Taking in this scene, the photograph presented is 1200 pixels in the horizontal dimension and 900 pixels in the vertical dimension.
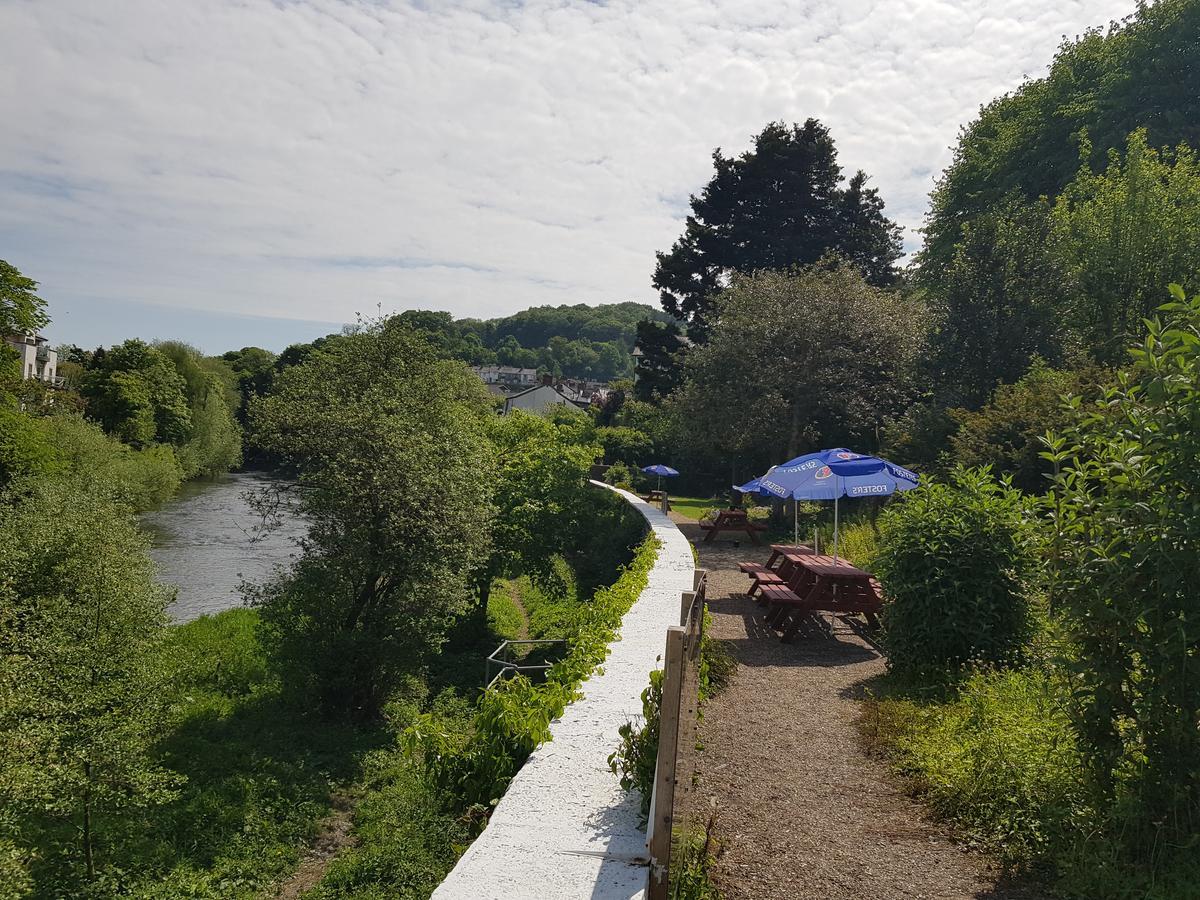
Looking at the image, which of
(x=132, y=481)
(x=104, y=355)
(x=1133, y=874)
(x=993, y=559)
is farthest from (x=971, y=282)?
(x=104, y=355)

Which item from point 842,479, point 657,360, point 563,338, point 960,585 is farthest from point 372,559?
point 563,338

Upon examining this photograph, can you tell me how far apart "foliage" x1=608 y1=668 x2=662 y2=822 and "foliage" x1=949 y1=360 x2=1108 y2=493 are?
1136 cm

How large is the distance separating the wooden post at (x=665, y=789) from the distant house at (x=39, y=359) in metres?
58.8

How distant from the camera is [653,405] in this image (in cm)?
4162

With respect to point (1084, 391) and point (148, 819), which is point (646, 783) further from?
point (1084, 391)

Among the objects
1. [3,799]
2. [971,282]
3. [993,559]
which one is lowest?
[3,799]

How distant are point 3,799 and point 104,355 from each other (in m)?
47.1

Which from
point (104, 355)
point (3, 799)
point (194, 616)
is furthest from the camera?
point (104, 355)

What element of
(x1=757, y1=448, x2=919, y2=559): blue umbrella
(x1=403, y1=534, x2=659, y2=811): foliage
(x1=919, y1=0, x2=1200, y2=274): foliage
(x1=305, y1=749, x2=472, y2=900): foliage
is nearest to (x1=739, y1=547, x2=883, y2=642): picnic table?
(x1=757, y1=448, x2=919, y2=559): blue umbrella

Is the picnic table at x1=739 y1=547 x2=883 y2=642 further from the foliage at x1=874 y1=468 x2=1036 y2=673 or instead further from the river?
the river

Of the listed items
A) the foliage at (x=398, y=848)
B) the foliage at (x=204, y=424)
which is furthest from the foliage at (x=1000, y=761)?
the foliage at (x=204, y=424)

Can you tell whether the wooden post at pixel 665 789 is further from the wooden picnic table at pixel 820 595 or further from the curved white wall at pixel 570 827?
the wooden picnic table at pixel 820 595

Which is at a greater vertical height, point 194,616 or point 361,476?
point 361,476

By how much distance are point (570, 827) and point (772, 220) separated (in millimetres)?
37355
